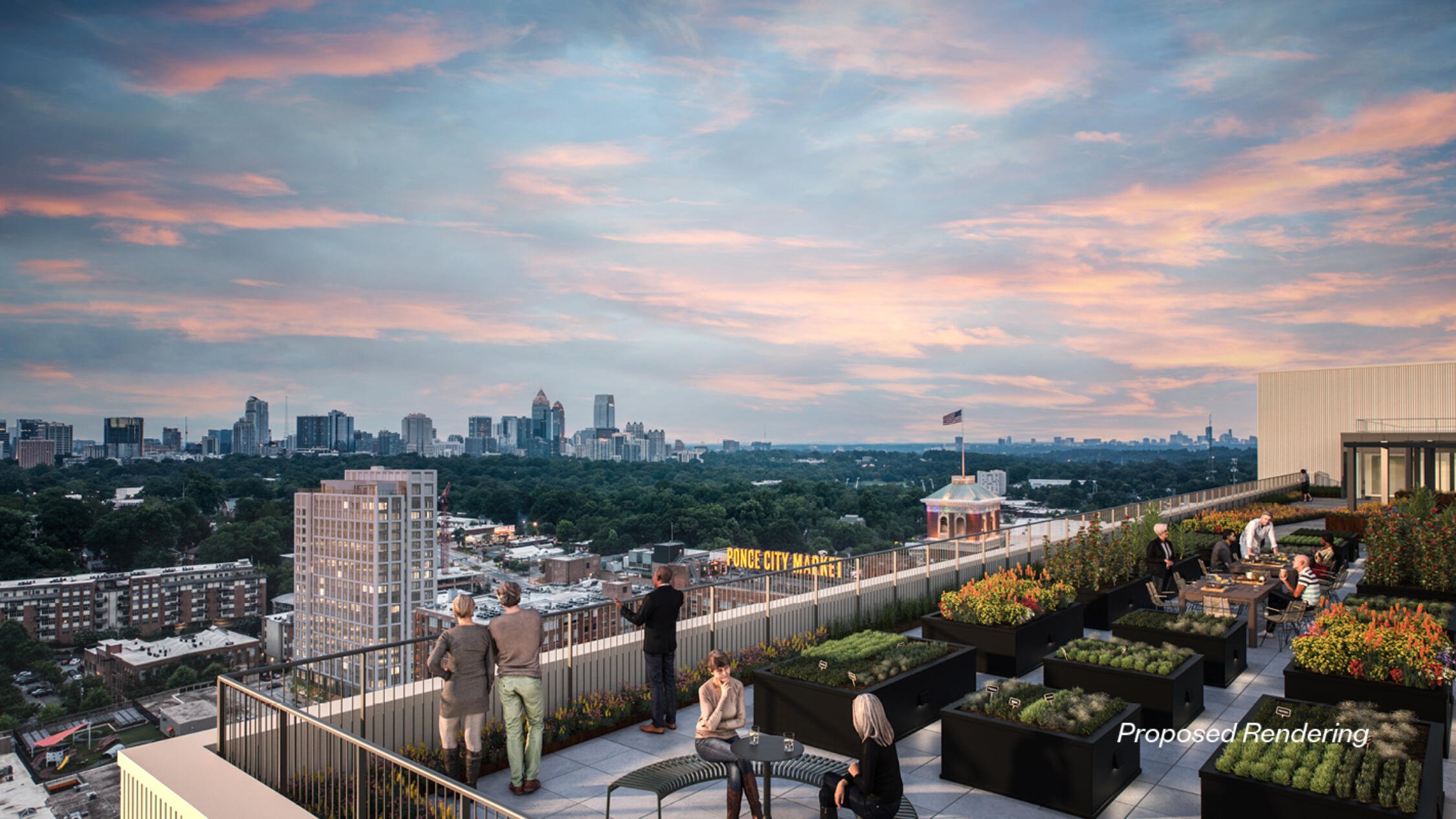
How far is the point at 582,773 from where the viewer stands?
682 centimetres

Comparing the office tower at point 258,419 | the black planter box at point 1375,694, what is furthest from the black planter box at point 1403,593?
the office tower at point 258,419

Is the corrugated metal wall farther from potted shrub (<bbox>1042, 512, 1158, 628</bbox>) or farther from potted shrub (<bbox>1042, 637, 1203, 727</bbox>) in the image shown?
potted shrub (<bbox>1042, 637, 1203, 727</bbox>)

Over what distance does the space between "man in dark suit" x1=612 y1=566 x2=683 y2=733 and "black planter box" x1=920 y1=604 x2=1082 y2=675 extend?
4028 mm

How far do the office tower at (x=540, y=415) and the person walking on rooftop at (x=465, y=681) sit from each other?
171 m

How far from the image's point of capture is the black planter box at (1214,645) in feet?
30.0

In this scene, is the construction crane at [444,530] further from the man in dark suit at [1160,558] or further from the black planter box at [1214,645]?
the black planter box at [1214,645]

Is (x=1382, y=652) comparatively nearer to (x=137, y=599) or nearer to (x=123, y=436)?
(x=137, y=599)

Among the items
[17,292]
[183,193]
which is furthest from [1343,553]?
[17,292]

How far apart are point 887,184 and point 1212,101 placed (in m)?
19.2

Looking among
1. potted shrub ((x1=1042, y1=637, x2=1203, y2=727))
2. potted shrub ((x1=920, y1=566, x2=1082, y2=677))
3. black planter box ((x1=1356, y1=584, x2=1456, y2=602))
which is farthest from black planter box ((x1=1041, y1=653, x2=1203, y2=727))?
black planter box ((x1=1356, y1=584, x2=1456, y2=602))

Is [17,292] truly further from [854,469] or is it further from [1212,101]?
[854,469]

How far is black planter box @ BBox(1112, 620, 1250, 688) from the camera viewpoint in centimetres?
914

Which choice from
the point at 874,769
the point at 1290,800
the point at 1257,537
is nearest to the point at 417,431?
the point at 1257,537

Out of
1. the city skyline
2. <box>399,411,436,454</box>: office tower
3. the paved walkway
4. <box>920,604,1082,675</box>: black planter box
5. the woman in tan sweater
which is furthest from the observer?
<box>399,411,436,454</box>: office tower
